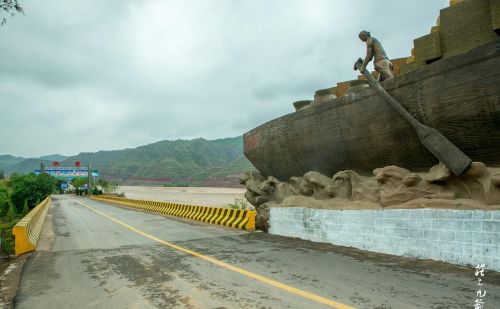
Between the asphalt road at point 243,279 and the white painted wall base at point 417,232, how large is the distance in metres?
0.23

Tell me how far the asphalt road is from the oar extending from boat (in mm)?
1614

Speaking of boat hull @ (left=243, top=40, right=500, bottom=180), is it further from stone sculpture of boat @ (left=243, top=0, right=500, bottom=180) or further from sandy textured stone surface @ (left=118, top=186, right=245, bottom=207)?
sandy textured stone surface @ (left=118, top=186, right=245, bottom=207)

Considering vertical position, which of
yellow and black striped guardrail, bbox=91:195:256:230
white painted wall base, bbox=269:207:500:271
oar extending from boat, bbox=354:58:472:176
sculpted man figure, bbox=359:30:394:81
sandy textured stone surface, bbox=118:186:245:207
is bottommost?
sandy textured stone surface, bbox=118:186:245:207

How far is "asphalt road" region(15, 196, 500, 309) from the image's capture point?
12.9ft

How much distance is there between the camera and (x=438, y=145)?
597 centimetres

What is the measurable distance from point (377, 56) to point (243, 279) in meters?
5.78

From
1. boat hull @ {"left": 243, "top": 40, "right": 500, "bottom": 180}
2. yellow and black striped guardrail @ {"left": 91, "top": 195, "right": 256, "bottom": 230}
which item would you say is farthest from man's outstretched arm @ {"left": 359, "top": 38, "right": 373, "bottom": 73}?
yellow and black striped guardrail @ {"left": 91, "top": 195, "right": 256, "bottom": 230}

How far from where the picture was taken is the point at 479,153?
19.2 ft

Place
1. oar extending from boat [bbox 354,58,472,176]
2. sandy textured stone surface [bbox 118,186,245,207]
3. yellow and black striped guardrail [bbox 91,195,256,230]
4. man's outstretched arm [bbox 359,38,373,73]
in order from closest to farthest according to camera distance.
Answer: oar extending from boat [bbox 354,58,472,176] < man's outstretched arm [bbox 359,38,373,73] < yellow and black striped guardrail [bbox 91,195,256,230] < sandy textured stone surface [bbox 118,186,245,207]

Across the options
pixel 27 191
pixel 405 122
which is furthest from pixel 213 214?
pixel 27 191

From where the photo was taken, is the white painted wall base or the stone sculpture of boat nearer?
the white painted wall base

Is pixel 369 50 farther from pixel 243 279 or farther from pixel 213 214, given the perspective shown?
pixel 213 214

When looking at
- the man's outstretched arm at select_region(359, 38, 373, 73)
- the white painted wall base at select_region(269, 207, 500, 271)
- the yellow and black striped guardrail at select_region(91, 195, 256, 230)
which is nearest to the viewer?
the white painted wall base at select_region(269, 207, 500, 271)

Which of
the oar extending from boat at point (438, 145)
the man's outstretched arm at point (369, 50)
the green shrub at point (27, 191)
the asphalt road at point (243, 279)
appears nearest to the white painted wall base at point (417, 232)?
the asphalt road at point (243, 279)
